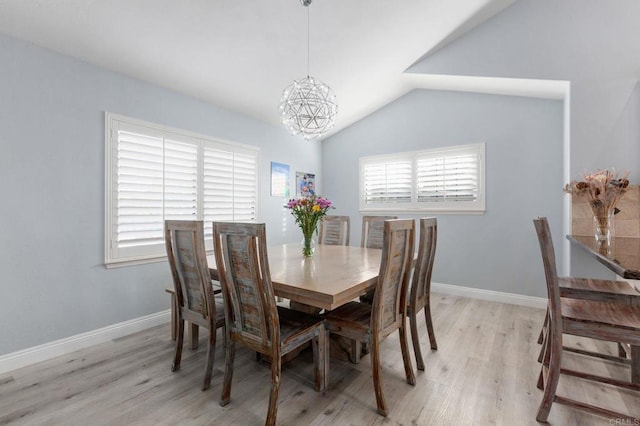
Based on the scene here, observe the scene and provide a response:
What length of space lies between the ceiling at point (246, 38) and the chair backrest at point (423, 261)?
1.96 meters

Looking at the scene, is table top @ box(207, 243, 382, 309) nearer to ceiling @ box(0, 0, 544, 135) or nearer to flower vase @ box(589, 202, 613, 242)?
flower vase @ box(589, 202, 613, 242)

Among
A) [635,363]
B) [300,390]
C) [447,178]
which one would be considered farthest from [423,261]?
[447,178]

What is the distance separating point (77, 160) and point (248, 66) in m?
1.78

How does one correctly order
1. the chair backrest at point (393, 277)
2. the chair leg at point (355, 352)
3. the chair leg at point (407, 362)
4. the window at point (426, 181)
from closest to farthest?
the chair backrest at point (393, 277), the chair leg at point (407, 362), the chair leg at point (355, 352), the window at point (426, 181)

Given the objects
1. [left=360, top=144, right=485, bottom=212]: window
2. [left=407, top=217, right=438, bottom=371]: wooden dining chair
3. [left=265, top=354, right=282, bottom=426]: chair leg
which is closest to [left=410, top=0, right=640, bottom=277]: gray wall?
[left=360, top=144, right=485, bottom=212]: window

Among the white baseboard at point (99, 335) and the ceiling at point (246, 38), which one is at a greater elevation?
the ceiling at point (246, 38)

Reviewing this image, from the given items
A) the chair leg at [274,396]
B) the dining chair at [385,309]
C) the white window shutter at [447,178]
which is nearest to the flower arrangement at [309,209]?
the dining chair at [385,309]

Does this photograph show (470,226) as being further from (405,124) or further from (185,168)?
(185,168)

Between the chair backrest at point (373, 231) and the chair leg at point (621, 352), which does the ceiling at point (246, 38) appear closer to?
the chair backrest at point (373, 231)

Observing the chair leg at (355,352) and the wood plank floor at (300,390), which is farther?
the chair leg at (355,352)

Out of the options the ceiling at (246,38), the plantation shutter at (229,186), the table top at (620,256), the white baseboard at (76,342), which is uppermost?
the ceiling at (246,38)

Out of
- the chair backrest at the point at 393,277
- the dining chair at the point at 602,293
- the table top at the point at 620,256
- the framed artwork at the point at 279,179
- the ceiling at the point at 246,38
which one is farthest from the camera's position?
the framed artwork at the point at 279,179

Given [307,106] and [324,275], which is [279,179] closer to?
[307,106]

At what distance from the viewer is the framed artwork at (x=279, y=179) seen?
14.4 feet
